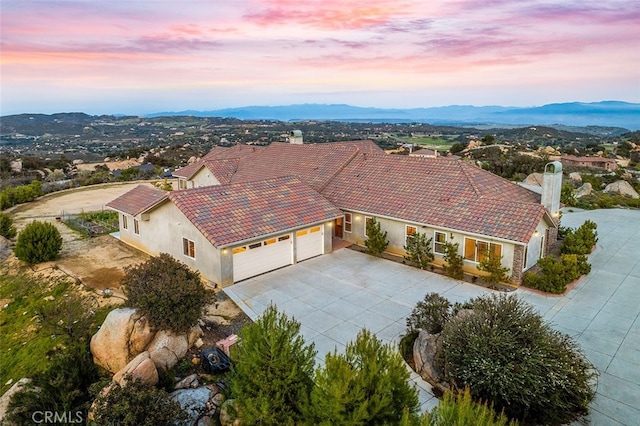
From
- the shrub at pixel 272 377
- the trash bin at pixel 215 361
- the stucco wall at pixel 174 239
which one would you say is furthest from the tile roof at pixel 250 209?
the shrub at pixel 272 377

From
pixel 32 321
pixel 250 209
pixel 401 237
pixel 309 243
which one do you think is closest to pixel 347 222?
pixel 309 243

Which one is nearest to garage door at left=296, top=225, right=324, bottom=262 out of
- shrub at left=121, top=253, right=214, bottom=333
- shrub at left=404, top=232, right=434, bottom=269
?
shrub at left=404, top=232, right=434, bottom=269

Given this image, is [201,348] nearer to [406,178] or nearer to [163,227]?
[163,227]

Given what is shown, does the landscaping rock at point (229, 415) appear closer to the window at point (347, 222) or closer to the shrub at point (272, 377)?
the shrub at point (272, 377)

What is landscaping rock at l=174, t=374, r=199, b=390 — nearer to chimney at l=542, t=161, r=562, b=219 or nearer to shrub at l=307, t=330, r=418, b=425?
shrub at l=307, t=330, r=418, b=425

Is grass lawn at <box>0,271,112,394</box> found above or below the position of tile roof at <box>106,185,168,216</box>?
below

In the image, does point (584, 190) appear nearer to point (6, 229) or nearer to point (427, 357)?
point (427, 357)

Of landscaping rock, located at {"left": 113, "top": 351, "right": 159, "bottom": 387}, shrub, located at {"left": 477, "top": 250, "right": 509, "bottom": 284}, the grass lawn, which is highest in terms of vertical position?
shrub, located at {"left": 477, "top": 250, "right": 509, "bottom": 284}


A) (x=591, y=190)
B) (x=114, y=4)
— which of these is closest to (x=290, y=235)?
(x=114, y=4)
